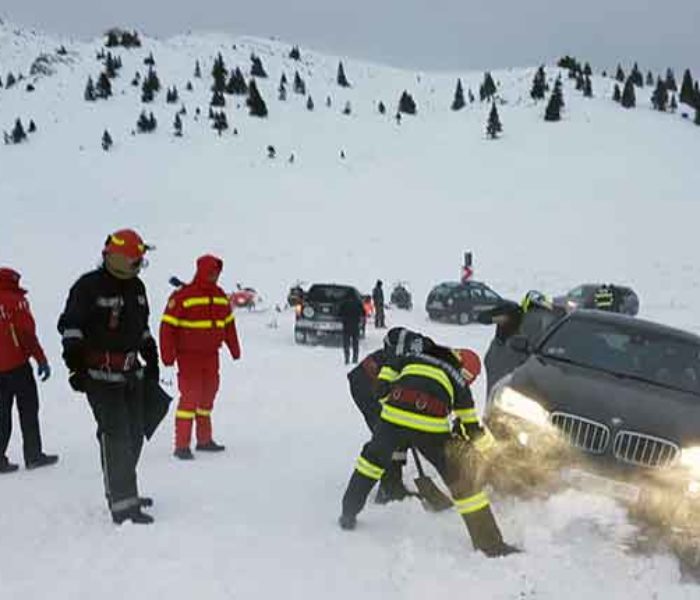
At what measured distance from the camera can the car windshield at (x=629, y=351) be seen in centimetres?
700

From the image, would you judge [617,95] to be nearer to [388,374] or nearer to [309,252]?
[309,252]

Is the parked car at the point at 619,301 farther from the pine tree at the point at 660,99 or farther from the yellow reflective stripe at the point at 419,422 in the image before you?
the pine tree at the point at 660,99

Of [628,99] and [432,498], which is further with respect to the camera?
[628,99]

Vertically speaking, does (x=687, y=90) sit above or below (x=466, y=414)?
above

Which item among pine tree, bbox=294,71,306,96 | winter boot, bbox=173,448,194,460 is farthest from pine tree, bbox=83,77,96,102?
winter boot, bbox=173,448,194,460

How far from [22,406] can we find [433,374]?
13.1 feet

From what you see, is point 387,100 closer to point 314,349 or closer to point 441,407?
point 314,349

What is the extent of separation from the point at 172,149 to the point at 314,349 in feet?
152

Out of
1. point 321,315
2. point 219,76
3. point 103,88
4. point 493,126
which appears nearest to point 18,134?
point 103,88

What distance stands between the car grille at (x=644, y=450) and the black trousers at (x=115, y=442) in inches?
129

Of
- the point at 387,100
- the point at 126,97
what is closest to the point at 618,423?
the point at 126,97

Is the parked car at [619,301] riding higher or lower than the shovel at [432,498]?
lower

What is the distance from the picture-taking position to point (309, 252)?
44969 mm

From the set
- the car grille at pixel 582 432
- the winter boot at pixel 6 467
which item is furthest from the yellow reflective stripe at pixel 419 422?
the winter boot at pixel 6 467
